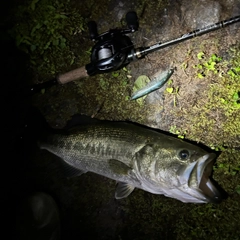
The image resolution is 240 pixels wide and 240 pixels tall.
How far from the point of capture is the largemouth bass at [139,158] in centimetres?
270

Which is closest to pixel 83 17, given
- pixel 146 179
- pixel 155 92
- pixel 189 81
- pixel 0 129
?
pixel 155 92

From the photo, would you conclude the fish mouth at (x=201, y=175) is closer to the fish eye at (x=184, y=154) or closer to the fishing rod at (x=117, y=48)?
the fish eye at (x=184, y=154)

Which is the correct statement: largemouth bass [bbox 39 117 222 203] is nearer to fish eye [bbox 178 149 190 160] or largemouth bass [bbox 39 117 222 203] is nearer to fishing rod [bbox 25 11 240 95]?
fish eye [bbox 178 149 190 160]

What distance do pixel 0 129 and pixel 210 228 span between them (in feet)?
10.6

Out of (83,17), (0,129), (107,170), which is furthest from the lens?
(0,129)

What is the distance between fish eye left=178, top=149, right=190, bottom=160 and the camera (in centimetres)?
273

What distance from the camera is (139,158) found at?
2.98 m

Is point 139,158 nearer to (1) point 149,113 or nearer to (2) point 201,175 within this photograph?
(2) point 201,175

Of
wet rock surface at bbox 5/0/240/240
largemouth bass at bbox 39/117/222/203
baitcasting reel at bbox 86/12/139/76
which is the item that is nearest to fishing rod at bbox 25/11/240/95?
baitcasting reel at bbox 86/12/139/76

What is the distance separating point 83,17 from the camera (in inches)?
153

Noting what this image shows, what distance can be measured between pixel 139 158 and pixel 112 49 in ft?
4.32

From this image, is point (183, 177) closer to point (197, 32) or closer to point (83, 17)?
point (197, 32)

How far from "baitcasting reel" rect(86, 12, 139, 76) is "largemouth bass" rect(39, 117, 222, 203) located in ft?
2.26

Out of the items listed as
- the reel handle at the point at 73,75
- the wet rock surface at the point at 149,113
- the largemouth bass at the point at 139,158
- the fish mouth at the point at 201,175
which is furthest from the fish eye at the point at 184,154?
the reel handle at the point at 73,75
